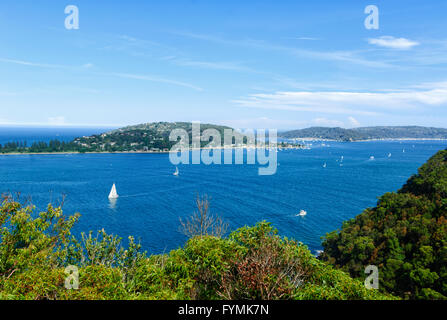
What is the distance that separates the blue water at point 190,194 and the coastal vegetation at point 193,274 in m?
10.9

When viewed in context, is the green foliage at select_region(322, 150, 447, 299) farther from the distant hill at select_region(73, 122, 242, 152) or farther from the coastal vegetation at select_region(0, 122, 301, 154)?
the distant hill at select_region(73, 122, 242, 152)

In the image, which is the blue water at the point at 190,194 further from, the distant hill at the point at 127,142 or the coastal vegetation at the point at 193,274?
the distant hill at the point at 127,142

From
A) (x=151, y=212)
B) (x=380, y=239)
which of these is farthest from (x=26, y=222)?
(x=151, y=212)

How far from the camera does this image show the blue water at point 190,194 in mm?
31391

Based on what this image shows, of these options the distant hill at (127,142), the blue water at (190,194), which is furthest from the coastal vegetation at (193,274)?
the distant hill at (127,142)

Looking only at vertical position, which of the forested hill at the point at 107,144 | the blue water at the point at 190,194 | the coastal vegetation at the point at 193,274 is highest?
the forested hill at the point at 107,144

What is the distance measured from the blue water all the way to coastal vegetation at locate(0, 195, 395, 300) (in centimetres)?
1090

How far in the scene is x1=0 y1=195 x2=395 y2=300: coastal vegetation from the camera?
5855mm

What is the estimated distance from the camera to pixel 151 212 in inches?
1430

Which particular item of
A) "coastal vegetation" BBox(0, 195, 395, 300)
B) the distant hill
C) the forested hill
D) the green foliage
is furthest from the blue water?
the distant hill

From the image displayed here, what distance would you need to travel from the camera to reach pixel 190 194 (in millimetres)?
45719

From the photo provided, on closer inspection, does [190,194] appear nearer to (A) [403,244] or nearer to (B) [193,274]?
(A) [403,244]
